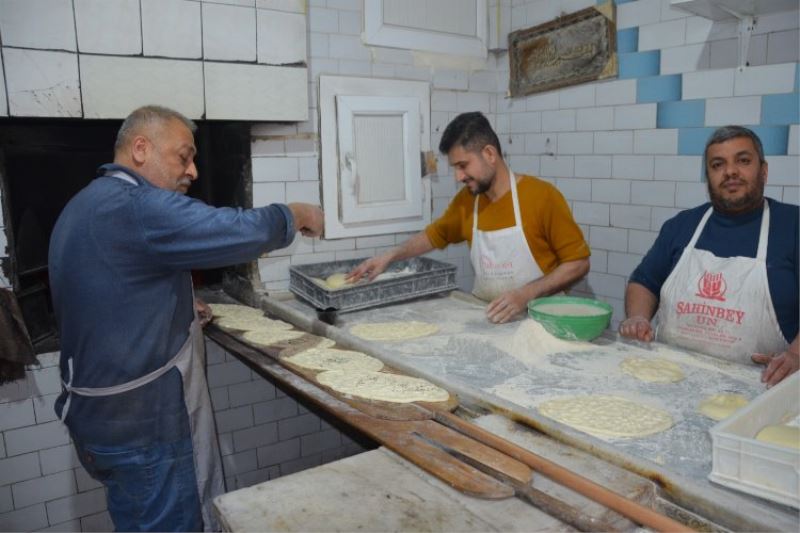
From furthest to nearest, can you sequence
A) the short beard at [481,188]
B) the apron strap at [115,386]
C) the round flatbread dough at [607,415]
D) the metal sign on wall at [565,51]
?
the metal sign on wall at [565,51], the short beard at [481,188], the apron strap at [115,386], the round flatbread dough at [607,415]

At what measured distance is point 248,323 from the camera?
274cm

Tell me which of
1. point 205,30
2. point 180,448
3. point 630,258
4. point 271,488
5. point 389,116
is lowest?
point 180,448

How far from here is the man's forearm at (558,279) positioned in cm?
264

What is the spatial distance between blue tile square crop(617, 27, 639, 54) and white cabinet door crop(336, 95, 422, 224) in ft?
3.80

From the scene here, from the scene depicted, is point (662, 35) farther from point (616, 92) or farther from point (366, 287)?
point (366, 287)

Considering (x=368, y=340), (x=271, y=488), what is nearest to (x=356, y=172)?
(x=368, y=340)

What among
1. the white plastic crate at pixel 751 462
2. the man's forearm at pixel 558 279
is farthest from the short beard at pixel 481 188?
the white plastic crate at pixel 751 462

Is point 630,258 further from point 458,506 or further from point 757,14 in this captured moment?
point 458,506

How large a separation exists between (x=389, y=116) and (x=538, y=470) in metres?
2.50

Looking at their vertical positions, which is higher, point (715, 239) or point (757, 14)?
point (757, 14)

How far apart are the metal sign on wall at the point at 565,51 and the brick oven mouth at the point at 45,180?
5.82 ft

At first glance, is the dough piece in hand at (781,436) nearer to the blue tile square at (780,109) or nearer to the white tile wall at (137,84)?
the blue tile square at (780,109)

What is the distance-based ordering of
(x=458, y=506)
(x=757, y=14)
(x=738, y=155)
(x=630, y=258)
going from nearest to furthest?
(x=458, y=506)
(x=738, y=155)
(x=757, y=14)
(x=630, y=258)

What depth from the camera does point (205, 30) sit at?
2.66m
